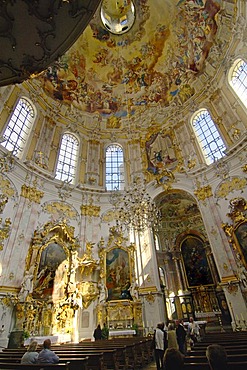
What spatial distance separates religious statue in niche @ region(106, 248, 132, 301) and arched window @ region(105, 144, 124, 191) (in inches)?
193

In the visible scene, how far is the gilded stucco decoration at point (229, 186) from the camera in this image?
11801mm

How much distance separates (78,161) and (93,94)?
685 cm

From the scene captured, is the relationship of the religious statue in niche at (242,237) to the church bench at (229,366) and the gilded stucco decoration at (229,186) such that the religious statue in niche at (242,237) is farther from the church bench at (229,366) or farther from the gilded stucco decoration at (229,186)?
the church bench at (229,366)

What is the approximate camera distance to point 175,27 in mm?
17172

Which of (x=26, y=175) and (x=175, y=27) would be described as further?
(x=175, y=27)

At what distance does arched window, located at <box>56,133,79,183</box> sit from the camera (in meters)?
15.2

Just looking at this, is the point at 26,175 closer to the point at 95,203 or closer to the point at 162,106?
the point at 95,203

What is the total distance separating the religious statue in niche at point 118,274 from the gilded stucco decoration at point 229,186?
254 inches

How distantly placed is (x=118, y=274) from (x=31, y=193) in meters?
6.71

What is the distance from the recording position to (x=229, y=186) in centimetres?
1230

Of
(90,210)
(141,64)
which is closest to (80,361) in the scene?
(90,210)

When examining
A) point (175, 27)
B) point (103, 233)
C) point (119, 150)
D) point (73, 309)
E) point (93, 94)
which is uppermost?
point (175, 27)

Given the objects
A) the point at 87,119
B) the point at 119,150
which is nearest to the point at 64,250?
the point at 119,150

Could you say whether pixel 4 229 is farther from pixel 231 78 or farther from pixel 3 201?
pixel 231 78
